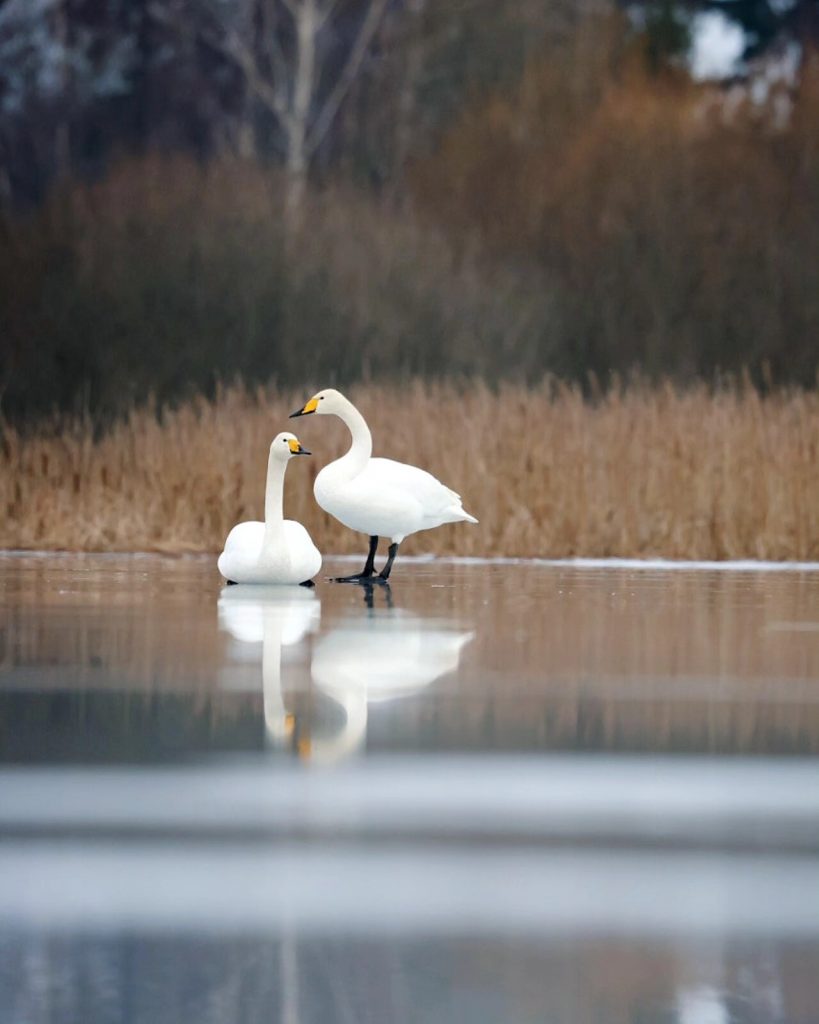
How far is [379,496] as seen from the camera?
13766mm

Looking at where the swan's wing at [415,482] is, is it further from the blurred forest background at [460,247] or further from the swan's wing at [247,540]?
the blurred forest background at [460,247]

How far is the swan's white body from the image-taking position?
1376 cm

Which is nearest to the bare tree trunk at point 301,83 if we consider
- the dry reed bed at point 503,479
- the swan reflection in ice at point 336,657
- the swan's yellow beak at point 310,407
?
the dry reed bed at point 503,479

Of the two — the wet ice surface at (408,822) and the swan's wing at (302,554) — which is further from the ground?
the swan's wing at (302,554)

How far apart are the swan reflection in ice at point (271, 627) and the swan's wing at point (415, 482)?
2.51 feet

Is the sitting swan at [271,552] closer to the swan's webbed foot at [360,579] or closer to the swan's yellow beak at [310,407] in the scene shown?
the swan's webbed foot at [360,579]

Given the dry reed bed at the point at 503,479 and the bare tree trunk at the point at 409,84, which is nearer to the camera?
the dry reed bed at the point at 503,479

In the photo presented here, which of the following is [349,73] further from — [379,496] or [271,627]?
[271,627]

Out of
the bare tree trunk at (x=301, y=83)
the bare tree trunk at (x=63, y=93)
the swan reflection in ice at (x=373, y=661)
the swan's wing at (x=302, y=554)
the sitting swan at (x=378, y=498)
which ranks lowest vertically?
the swan reflection in ice at (x=373, y=661)

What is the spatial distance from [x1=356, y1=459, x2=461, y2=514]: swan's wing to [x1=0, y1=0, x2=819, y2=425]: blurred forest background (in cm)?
689

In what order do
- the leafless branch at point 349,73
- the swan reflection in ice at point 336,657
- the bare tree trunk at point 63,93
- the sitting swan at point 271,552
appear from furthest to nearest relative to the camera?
the bare tree trunk at point 63,93, the leafless branch at point 349,73, the sitting swan at point 271,552, the swan reflection in ice at point 336,657

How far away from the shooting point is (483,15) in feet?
154

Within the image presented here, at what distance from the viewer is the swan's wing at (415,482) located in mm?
14078

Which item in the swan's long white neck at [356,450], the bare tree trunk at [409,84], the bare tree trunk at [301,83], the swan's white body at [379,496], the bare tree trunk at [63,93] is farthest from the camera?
the bare tree trunk at [63,93]
